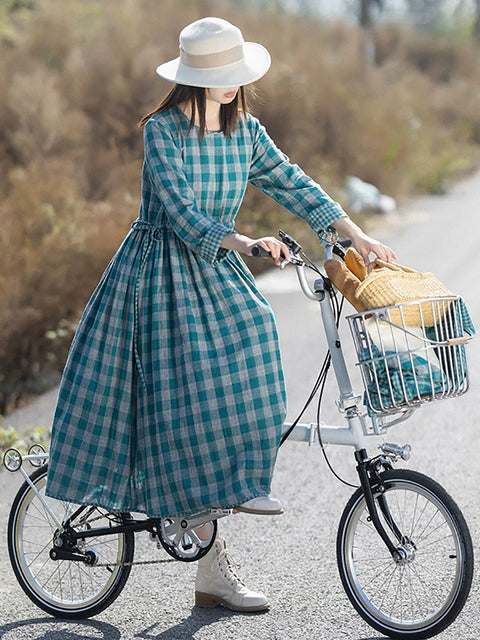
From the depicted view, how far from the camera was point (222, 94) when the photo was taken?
3674mm

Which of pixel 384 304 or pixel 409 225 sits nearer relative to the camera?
pixel 384 304

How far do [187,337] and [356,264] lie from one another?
58 cm

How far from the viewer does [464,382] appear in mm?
3383

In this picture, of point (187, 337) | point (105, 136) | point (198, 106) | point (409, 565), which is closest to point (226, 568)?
point (409, 565)

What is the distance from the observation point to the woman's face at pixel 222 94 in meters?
3.67

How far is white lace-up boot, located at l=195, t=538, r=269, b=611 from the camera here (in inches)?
159

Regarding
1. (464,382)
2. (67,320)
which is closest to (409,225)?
(67,320)

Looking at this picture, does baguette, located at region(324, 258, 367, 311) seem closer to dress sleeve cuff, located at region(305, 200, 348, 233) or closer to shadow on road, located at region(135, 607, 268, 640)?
dress sleeve cuff, located at region(305, 200, 348, 233)

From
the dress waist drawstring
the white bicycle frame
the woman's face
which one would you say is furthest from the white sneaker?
the woman's face

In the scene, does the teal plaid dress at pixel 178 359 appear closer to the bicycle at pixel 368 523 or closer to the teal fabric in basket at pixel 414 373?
the bicycle at pixel 368 523

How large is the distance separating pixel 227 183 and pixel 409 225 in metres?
11.3

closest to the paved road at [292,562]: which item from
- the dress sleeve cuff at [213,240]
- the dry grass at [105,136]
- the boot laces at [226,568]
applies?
the boot laces at [226,568]

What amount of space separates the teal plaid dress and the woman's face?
0.36 feet

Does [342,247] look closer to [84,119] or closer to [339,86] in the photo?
[84,119]
